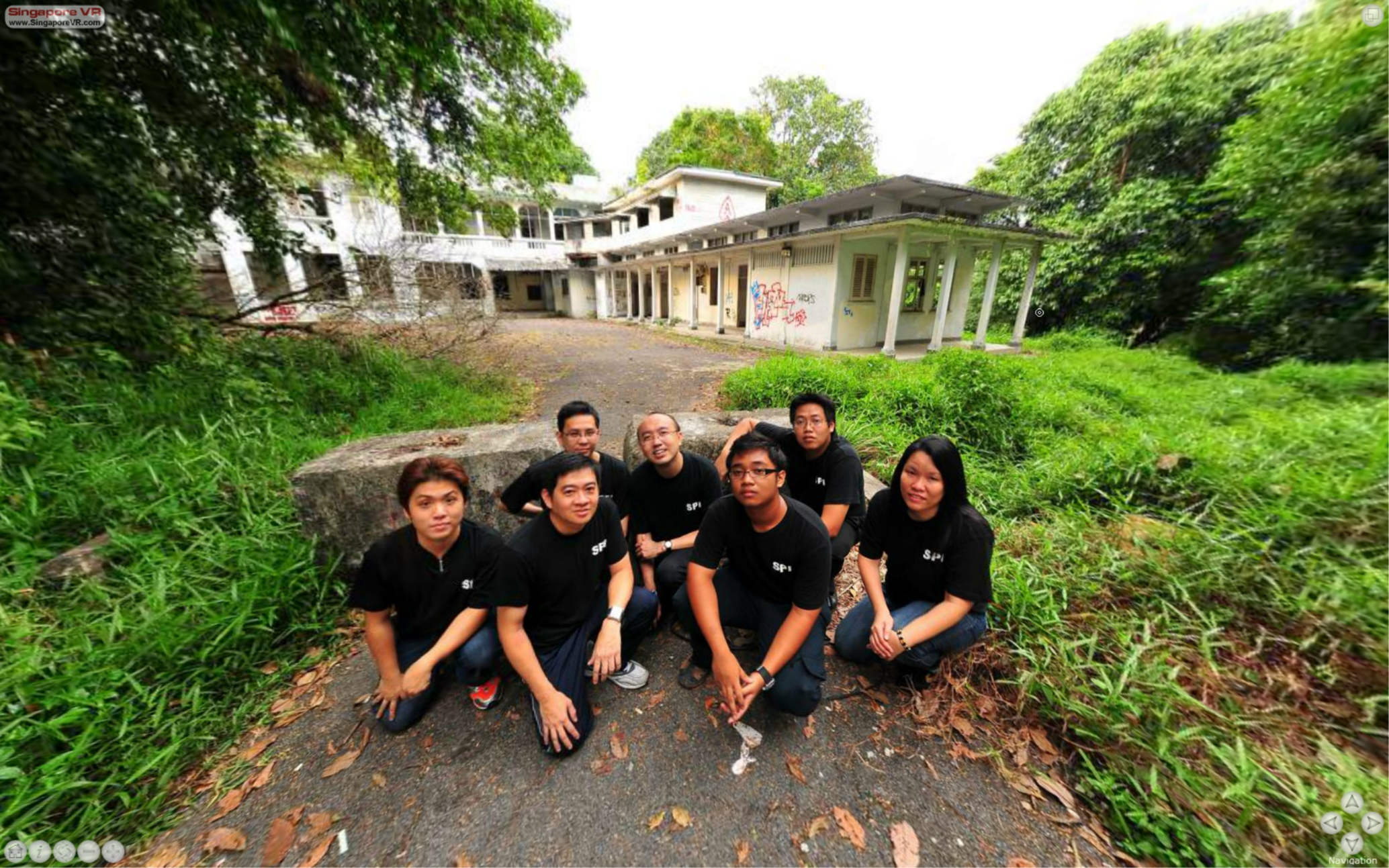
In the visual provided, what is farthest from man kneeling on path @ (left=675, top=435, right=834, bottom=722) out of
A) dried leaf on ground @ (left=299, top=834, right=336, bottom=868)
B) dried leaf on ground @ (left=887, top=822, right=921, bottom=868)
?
dried leaf on ground @ (left=299, top=834, right=336, bottom=868)

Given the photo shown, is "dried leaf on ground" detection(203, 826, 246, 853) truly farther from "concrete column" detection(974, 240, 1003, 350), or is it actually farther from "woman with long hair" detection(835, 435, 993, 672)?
"concrete column" detection(974, 240, 1003, 350)

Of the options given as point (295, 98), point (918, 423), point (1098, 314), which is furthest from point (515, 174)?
point (1098, 314)

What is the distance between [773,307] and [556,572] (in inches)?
566

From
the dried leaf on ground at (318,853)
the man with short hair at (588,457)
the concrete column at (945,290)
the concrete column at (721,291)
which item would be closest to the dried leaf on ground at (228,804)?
the dried leaf on ground at (318,853)

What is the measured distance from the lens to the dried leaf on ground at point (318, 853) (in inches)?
65.8

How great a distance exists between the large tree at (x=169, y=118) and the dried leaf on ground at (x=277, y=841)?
452 centimetres

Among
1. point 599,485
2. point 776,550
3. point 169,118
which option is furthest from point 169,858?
point 169,118

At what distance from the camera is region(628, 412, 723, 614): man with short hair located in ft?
9.41

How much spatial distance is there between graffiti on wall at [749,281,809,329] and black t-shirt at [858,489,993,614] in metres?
12.6

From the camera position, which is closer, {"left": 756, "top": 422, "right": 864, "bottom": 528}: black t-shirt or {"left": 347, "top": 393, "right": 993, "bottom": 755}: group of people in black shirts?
{"left": 347, "top": 393, "right": 993, "bottom": 755}: group of people in black shirts

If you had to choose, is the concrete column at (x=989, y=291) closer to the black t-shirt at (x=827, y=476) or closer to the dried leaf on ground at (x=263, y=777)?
the black t-shirt at (x=827, y=476)

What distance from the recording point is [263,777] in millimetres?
2004

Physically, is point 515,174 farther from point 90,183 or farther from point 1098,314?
point 1098,314

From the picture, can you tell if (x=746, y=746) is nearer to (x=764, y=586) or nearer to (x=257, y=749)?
(x=764, y=586)
